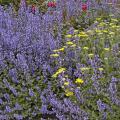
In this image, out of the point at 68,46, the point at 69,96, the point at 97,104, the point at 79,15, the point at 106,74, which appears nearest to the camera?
the point at 97,104

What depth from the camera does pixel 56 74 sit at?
12.9ft

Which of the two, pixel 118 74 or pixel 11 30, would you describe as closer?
pixel 118 74

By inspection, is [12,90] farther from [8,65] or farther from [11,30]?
[11,30]

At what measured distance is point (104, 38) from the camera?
15.9 feet

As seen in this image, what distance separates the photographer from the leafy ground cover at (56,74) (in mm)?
3656

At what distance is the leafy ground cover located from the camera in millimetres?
3656

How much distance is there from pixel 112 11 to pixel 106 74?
256 cm

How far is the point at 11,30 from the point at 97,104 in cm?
193

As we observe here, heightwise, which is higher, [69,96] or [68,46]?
[68,46]

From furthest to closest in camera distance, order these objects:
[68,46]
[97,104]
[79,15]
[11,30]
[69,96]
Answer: [79,15], [11,30], [68,46], [69,96], [97,104]

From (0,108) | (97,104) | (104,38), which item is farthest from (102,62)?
(0,108)

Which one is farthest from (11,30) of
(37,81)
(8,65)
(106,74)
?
(106,74)

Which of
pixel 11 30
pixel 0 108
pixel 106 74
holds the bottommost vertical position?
pixel 0 108

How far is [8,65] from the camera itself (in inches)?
171
